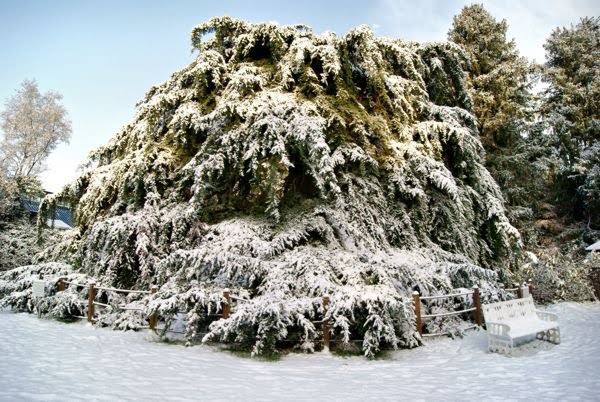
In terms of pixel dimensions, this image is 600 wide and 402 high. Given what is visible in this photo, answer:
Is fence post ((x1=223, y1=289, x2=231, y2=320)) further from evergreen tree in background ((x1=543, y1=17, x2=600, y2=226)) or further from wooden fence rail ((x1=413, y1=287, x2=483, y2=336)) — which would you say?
evergreen tree in background ((x1=543, y1=17, x2=600, y2=226))

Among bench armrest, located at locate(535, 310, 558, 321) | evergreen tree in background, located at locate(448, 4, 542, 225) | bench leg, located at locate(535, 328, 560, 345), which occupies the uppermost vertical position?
evergreen tree in background, located at locate(448, 4, 542, 225)

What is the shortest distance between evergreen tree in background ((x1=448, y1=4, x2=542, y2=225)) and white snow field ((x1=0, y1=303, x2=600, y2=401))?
33.9 feet

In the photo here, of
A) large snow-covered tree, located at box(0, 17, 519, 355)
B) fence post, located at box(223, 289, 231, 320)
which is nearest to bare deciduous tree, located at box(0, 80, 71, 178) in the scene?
large snow-covered tree, located at box(0, 17, 519, 355)

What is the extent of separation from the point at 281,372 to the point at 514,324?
401cm

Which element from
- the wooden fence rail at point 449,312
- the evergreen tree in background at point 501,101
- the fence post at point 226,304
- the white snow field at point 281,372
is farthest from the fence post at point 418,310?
the evergreen tree in background at point 501,101

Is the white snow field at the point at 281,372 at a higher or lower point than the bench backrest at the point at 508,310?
lower

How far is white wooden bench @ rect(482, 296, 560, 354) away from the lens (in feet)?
19.8


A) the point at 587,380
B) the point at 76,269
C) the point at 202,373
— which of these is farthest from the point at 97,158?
the point at 587,380

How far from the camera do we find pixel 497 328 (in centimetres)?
614

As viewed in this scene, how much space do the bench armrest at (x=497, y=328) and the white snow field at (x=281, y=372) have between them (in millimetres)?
365

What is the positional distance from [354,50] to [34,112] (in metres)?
22.7

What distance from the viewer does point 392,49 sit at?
35.2 ft

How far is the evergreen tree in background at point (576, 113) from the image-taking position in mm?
18734

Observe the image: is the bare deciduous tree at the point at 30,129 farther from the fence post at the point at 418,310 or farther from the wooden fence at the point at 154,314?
the fence post at the point at 418,310
